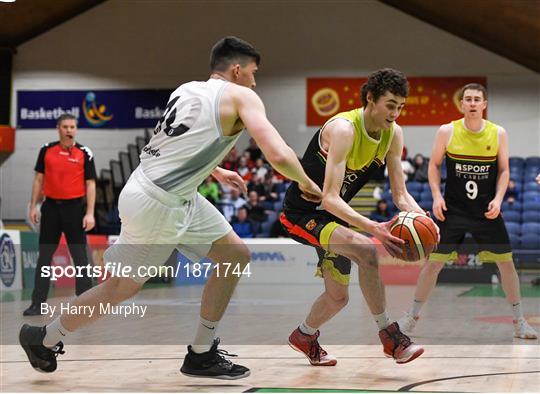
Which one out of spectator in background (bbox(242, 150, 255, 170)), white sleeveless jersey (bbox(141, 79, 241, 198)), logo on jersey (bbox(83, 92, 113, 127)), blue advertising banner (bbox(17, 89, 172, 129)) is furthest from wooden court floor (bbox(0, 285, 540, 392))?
logo on jersey (bbox(83, 92, 113, 127))

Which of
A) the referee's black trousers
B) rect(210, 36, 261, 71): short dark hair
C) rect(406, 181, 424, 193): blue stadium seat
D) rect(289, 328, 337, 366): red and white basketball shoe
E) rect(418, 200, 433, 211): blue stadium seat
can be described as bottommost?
rect(418, 200, 433, 211): blue stadium seat

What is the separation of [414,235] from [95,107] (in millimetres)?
19885

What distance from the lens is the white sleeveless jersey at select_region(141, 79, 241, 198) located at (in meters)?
4.63

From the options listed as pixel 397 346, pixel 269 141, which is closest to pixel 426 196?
pixel 397 346

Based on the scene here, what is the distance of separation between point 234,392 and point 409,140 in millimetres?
18347

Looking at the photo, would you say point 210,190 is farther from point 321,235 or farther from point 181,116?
point 181,116

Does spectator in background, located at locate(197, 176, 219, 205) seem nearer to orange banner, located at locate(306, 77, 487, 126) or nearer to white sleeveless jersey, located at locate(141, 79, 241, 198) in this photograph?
orange banner, located at locate(306, 77, 487, 126)

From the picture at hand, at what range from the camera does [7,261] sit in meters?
12.8

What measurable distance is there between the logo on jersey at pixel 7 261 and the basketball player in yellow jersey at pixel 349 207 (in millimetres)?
7925

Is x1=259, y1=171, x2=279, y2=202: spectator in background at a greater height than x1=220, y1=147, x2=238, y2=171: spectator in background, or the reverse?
x1=220, y1=147, x2=238, y2=171: spectator in background

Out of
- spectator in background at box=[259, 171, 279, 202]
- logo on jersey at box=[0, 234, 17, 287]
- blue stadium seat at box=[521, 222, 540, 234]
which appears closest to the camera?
logo on jersey at box=[0, 234, 17, 287]

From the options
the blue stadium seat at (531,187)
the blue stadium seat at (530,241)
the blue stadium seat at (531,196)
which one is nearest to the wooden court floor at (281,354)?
Answer: the blue stadium seat at (530,241)

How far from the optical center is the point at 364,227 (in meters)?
4.70

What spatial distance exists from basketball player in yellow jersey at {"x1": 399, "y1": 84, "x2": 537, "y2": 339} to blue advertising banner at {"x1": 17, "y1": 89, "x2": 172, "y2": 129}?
53.6 ft
